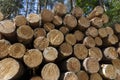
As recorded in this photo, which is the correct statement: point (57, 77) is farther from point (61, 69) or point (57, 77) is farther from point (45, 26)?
point (45, 26)

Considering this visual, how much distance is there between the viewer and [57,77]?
4.14 meters

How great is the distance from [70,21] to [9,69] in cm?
149

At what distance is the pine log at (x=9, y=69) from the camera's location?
3973 millimetres

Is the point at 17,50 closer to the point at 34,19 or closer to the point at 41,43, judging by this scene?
the point at 41,43

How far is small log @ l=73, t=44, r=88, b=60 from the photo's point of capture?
15.1 feet

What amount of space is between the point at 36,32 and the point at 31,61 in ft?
1.97

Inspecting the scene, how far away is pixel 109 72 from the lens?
473cm

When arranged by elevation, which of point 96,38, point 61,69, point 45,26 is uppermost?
point 45,26

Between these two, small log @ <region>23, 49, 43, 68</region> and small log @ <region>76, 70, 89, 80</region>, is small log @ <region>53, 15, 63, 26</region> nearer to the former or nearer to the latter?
small log @ <region>23, 49, 43, 68</region>

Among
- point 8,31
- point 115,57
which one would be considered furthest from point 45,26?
point 115,57

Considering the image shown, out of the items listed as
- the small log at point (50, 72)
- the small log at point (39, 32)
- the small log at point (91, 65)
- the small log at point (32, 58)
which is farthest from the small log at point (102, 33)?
the small log at point (32, 58)

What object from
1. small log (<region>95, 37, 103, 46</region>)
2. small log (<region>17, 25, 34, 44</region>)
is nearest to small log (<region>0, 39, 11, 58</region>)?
small log (<region>17, 25, 34, 44</region>)

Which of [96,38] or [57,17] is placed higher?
[57,17]

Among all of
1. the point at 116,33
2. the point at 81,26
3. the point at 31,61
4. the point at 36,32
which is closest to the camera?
the point at 31,61
